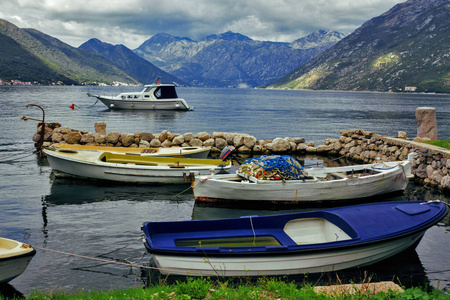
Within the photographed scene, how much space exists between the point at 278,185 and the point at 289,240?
16.8 ft

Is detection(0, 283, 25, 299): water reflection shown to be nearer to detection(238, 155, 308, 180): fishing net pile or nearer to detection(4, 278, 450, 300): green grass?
detection(4, 278, 450, 300): green grass

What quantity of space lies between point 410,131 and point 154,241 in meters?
46.5

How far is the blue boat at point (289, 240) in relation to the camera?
8266 mm

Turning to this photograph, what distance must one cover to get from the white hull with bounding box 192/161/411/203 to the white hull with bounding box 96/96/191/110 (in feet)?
193

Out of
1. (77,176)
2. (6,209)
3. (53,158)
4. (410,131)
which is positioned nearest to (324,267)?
(6,209)

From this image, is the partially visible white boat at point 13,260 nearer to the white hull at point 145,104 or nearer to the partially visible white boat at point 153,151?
the partially visible white boat at point 153,151

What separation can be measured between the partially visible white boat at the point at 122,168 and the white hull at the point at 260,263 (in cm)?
829

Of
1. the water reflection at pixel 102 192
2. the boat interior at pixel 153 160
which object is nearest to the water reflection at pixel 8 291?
the water reflection at pixel 102 192

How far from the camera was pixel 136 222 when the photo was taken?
43.2 ft

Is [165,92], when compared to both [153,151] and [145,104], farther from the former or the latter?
[153,151]

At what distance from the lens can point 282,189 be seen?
1448 cm

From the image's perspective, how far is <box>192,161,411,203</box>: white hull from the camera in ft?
47.3

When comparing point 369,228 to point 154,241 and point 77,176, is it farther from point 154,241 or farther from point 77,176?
point 77,176

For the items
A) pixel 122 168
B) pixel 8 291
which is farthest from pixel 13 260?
pixel 122 168
